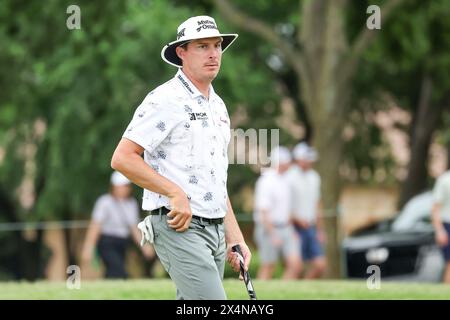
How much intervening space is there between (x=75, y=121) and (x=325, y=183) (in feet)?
30.9

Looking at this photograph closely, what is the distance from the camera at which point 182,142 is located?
255 inches

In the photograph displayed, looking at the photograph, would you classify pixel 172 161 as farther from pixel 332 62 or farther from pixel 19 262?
pixel 19 262

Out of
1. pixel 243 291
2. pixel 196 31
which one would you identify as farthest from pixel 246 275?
pixel 243 291

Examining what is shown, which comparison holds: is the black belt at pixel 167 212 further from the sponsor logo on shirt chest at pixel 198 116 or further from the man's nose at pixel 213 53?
the man's nose at pixel 213 53

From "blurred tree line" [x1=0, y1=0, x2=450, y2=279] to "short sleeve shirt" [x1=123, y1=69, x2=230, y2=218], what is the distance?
14.4 meters

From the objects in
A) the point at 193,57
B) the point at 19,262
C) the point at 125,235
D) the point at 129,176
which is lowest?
the point at 19,262

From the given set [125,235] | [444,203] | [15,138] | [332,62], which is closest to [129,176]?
[444,203]

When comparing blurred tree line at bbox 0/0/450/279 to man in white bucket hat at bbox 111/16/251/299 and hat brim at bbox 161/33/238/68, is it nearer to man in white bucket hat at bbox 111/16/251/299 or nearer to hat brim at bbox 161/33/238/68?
hat brim at bbox 161/33/238/68

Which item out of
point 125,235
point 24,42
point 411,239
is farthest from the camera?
point 24,42

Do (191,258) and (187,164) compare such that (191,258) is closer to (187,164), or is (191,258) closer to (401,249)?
(187,164)

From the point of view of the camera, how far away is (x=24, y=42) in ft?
82.5

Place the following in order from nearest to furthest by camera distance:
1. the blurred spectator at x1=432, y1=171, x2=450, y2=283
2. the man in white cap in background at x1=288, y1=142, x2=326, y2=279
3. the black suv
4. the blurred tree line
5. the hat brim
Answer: the hat brim → the blurred spectator at x1=432, y1=171, x2=450, y2=283 → the man in white cap in background at x1=288, y1=142, x2=326, y2=279 → the black suv → the blurred tree line

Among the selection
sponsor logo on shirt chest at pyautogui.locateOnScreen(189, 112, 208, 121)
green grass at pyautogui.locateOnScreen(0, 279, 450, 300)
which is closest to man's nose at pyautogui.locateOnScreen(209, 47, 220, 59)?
sponsor logo on shirt chest at pyautogui.locateOnScreen(189, 112, 208, 121)

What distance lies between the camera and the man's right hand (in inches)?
249
